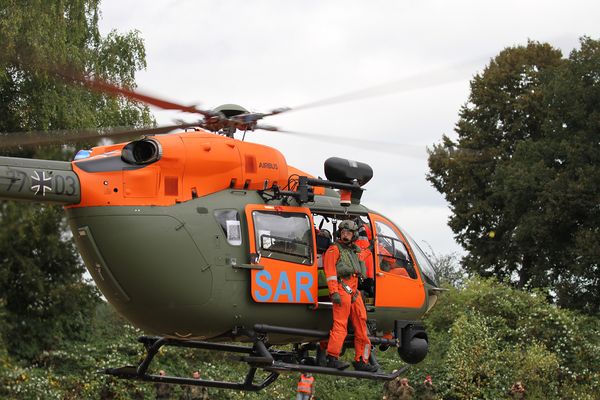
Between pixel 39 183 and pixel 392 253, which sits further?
pixel 392 253

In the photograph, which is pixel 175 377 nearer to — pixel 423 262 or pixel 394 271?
pixel 394 271

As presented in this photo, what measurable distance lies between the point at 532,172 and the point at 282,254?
66.1 feet

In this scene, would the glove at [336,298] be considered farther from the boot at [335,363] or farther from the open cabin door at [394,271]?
the open cabin door at [394,271]

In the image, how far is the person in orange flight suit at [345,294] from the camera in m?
11.8

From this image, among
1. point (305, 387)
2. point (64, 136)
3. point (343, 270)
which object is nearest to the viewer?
point (64, 136)

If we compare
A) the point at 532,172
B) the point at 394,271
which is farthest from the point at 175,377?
the point at 532,172

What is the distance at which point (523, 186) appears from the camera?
30.3 m

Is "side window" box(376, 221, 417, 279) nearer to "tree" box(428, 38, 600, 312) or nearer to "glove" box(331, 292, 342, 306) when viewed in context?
"glove" box(331, 292, 342, 306)

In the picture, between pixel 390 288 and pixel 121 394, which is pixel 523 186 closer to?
pixel 121 394

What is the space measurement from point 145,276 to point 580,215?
71.4 ft

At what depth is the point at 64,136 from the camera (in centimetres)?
1024

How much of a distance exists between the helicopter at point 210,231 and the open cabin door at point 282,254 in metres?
0.01

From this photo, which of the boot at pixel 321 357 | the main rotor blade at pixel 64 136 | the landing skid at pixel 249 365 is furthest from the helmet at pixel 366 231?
the main rotor blade at pixel 64 136

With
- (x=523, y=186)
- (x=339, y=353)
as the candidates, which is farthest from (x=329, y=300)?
(x=523, y=186)
